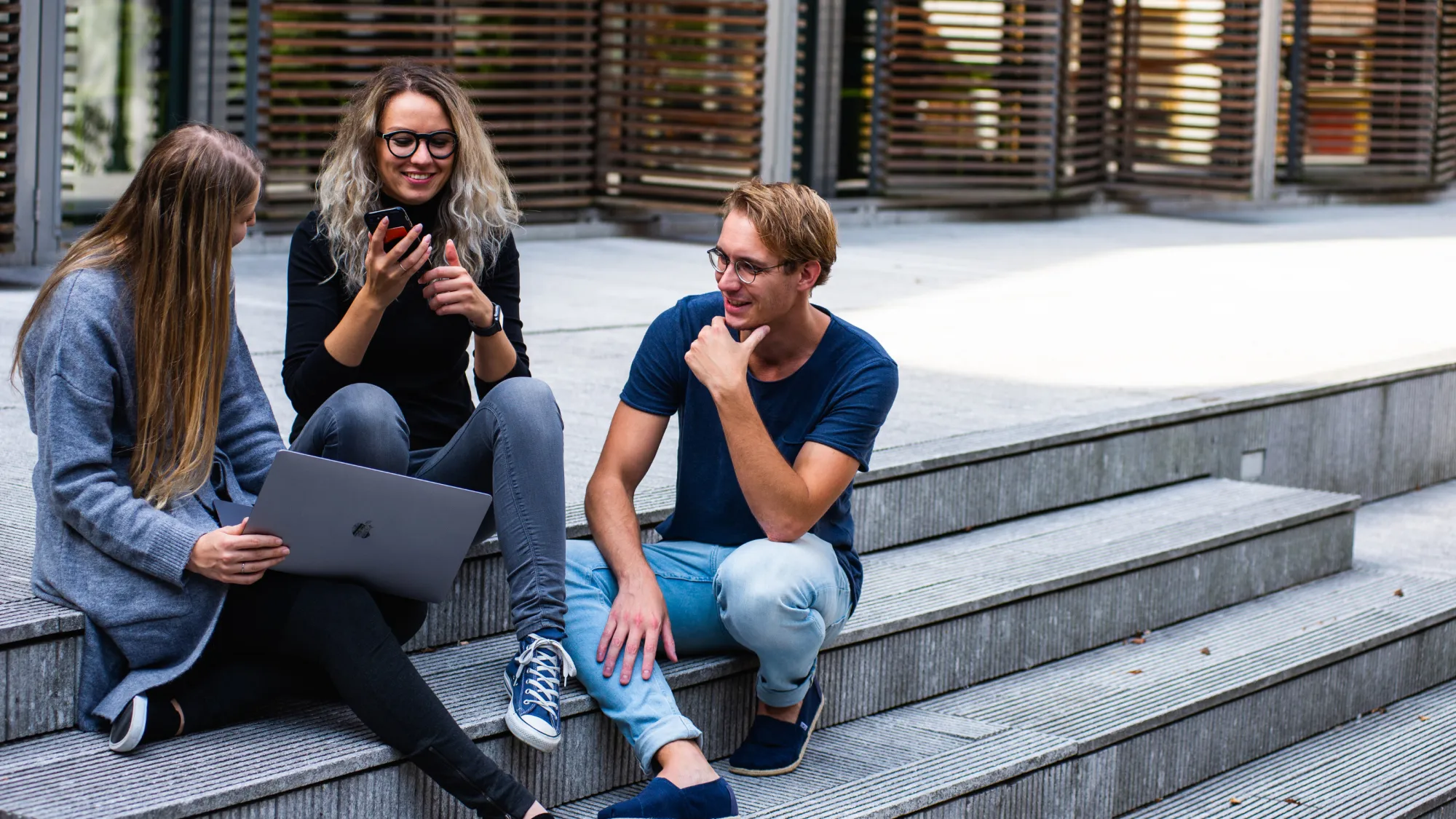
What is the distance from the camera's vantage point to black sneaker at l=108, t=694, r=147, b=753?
105 inches

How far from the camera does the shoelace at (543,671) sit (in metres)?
2.94

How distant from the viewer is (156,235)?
8.80 ft

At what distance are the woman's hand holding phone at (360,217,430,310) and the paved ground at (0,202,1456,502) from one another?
3.13 feet

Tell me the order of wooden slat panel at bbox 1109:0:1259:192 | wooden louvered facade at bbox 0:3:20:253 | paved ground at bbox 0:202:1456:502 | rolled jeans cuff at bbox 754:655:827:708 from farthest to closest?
wooden slat panel at bbox 1109:0:1259:192 → wooden louvered facade at bbox 0:3:20:253 → paved ground at bbox 0:202:1456:502 → rolled jeans cuff at bbox 754:655:827:708

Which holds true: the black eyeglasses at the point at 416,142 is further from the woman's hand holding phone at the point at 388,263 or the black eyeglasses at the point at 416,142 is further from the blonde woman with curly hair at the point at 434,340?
the woman's hand holding phone at the point at 388,263

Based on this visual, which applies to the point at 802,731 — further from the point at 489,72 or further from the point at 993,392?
the point at 489,72

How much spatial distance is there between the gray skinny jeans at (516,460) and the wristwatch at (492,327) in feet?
0.54

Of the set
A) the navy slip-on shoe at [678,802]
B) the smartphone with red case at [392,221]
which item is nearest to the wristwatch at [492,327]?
the smartphone with red case at [392,221]

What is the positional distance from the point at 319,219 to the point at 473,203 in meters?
0.29

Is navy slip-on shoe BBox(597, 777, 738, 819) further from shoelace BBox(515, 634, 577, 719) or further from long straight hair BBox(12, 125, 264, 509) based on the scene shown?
long straight hair BBox(12, 125, 264, 509)

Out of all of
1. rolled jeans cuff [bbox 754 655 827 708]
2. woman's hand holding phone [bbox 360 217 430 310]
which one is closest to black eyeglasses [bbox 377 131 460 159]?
woman's hand holding phone [bbox 360 217 430 310]

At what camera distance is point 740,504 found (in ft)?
10.7

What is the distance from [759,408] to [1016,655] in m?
1.19

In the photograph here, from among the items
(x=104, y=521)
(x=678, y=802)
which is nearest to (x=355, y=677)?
(x=104, y=521)
